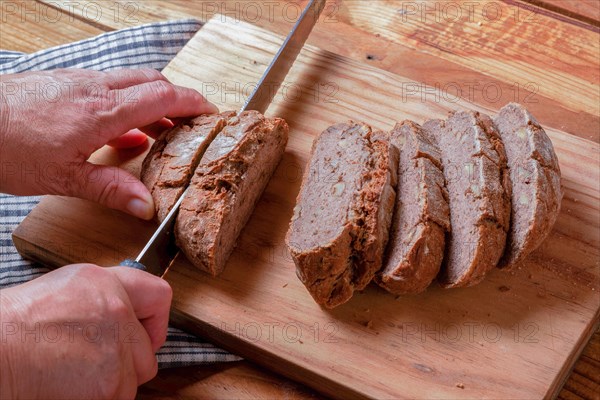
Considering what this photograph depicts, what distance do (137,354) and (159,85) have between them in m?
1.30

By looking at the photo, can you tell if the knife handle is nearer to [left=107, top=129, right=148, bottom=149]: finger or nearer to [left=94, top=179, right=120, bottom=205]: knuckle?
[left=94, top=179, right=120, bottom=205]: knuckle

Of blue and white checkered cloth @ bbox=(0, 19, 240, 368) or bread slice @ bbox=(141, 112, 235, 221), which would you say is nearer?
bread slice @ bbox=(141, 112, 235, 221)

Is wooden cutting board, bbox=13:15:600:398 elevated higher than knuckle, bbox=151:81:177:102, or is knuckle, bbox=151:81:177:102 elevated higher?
knuckle, bbox=151:81:177:102

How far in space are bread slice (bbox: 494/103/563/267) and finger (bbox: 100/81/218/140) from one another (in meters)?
1.50

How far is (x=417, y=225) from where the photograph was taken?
9.60 feet

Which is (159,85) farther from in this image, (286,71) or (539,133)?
(539,133)

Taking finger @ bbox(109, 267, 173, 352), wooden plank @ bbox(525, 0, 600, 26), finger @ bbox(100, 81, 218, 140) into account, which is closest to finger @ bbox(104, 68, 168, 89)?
finger @ bbox(100, 81, 218, 140)

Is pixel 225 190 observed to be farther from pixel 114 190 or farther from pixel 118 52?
pixel 118 52

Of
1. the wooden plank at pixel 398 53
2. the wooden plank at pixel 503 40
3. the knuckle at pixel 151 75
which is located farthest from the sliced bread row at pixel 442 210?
the wooden plank at pixel 503 40

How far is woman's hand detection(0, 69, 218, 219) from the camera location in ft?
10.6

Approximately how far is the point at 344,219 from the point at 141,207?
93 cm

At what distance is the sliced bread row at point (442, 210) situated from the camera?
2.90 meters

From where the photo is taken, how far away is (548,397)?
2869 mm

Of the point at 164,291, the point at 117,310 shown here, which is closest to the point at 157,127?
the point at 164,291
